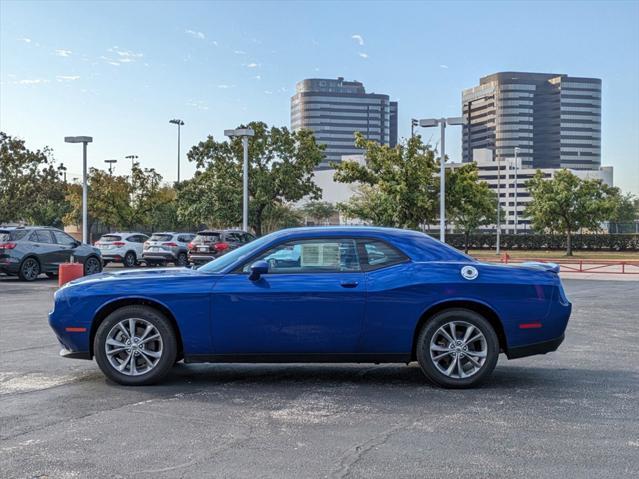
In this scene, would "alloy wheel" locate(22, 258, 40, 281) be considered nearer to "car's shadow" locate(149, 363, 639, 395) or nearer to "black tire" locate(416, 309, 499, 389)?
"car's shadow" locate(149, 363, 639, 395)

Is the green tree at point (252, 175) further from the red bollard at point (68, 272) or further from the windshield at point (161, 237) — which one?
the red bollard at point (68, 272)

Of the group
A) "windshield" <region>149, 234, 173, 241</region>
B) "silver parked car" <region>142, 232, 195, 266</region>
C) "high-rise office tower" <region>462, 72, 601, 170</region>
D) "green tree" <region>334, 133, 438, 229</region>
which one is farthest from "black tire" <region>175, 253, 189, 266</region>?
"high-rise office tower" <region>462, 72, 601, 170</region>

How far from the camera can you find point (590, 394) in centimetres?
681

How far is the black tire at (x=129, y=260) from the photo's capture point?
31.0 m

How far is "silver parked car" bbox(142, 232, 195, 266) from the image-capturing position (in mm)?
29984

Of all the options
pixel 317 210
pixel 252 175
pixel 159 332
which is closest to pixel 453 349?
pixel 159 332

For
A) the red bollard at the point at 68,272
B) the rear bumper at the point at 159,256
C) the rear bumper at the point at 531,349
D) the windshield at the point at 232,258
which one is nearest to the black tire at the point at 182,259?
the rear bumper at the point at 159,256

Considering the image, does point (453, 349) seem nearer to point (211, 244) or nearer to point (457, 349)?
point (457, 349)

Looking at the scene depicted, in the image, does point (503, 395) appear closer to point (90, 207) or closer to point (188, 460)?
point (188, 460)

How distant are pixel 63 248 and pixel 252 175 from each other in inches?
896

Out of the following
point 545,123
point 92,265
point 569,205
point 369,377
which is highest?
point 545,123

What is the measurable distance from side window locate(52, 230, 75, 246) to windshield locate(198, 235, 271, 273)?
56.2 feet

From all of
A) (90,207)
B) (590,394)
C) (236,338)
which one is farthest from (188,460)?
(90,207)

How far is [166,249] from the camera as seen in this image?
3002 cm
